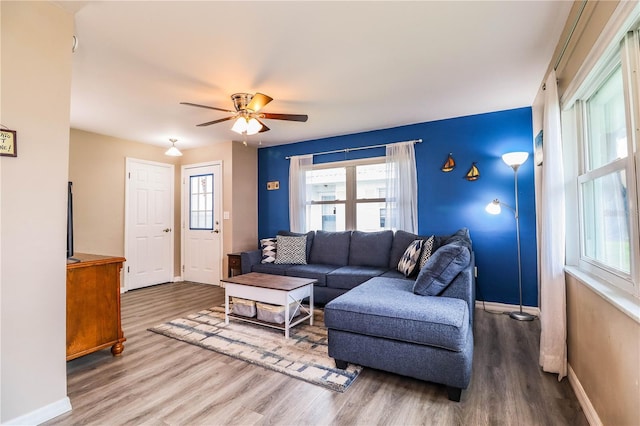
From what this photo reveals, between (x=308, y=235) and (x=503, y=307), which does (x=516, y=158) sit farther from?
(x=308, y=235)

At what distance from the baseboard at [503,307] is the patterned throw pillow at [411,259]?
3.70ft

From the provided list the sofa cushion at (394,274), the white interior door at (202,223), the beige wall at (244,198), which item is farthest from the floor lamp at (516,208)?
the white interior door at (202,223)

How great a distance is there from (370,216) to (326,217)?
29.2 inches

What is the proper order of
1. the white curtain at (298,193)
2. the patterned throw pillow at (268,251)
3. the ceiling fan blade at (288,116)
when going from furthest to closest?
the white curtain at (298,193)
the patterned throw pillow at (268,251)
the ceiling fan blade at (288,116)

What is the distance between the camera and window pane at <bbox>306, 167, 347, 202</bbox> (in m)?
4.70

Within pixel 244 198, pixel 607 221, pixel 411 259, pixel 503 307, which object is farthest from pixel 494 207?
pixel 244 198

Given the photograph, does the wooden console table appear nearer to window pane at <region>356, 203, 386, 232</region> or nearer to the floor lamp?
window pane at <region>356, 203, 386, 232</region>

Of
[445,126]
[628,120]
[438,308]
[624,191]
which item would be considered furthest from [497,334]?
[445,126]

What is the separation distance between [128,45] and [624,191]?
3.18m

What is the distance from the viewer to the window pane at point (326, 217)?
Result: 4.70 meters

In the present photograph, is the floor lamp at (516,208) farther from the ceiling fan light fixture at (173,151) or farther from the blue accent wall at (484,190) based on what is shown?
the ceiling fan light fixture at (173,151)

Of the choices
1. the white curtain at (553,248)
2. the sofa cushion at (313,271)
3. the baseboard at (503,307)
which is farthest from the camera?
the sofa cushion at (313,271)

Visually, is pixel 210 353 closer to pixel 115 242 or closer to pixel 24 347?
pixel 24 347

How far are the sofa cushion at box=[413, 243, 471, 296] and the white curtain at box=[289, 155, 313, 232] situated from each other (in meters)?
2.77
